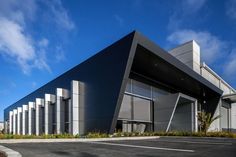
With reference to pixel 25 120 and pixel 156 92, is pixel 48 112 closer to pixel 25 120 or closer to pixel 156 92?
pixel 25 120

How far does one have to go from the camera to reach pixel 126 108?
2938 cm

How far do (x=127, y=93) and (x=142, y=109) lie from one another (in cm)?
394

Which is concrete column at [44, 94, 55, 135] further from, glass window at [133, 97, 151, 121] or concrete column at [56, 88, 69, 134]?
glass window at [133, 97, 151, 121]

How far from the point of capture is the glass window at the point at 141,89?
30911mm

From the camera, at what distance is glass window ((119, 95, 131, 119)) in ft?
94.5

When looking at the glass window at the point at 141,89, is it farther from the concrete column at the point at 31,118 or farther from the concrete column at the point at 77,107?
the concrete column at the point at 31,118

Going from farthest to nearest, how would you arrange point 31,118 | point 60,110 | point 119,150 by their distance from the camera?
point 31,118 → point 60,110 → point 119,150

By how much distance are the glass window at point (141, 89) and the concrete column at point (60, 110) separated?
8522 mm

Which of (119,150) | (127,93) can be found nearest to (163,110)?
(127,93)

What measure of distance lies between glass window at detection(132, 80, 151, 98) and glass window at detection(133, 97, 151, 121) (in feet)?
2.73

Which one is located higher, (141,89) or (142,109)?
(141,89)

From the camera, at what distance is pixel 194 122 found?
107 ft

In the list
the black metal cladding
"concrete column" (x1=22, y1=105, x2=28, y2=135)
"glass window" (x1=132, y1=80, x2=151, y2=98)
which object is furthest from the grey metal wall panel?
"concrete column" (x1=22, y1=105, x2=28, y2=135)

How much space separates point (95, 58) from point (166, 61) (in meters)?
7.71
